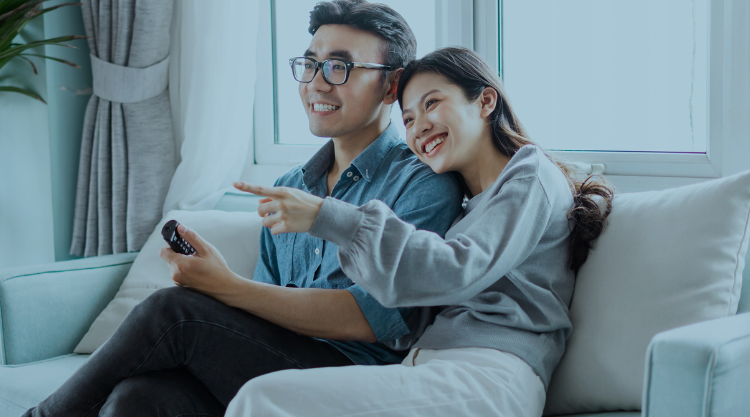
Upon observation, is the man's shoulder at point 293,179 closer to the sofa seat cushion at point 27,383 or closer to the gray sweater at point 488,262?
the gray sweater at point 488,262

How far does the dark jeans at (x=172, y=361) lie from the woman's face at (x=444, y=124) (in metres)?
0.48

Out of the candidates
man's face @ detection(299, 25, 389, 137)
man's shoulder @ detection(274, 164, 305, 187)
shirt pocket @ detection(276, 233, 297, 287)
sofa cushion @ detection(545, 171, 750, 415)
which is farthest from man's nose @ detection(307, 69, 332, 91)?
sofa cushion @ detection(545, 171, 750, 415)

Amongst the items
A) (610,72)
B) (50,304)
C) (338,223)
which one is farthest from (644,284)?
(50,304)

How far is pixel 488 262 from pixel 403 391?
0.24m

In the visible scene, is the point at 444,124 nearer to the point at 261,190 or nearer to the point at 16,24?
the point at 261,190

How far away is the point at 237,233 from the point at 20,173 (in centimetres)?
118

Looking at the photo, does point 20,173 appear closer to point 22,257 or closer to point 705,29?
point 22,257

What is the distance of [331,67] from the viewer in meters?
1.43

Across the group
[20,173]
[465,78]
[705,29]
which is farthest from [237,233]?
[705,29]

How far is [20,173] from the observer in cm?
241

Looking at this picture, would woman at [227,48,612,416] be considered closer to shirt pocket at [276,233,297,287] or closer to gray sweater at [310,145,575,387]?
gray sweater at [310,145,575,387]

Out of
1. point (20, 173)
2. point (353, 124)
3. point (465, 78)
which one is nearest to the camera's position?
point (465, 78)

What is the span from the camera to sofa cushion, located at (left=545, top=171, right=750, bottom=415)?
1.03 meters

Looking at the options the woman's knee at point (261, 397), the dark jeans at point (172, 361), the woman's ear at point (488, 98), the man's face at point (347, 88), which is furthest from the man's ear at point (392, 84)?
the woman's knee at point (261, 397)
